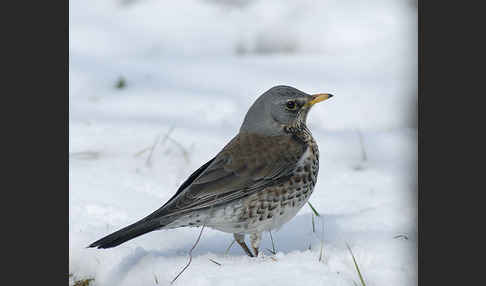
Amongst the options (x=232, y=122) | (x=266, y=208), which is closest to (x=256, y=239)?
(x=266, y=208)

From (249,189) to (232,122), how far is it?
8.97 feet

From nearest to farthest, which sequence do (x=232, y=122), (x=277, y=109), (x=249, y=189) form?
(x=249, y=189), (x=277, y=109), (x=232, y=122)

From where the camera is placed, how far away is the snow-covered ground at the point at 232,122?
414 cm

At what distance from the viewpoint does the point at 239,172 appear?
13.8ft

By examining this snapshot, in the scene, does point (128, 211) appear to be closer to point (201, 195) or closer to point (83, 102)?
point (201, 195)

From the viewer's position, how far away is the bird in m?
4.05

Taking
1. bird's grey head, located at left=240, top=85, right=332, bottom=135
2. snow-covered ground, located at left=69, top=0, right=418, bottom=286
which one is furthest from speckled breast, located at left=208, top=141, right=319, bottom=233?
bird's grey head, located at left=240, top=85, right=332, bottom=135

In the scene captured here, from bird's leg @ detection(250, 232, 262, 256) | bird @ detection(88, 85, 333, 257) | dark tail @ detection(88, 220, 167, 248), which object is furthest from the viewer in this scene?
bird's leg @ detection(250, 232, 262, 256)

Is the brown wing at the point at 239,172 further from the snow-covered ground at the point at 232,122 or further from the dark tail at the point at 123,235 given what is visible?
the snow-covered ground at the point at 232,122

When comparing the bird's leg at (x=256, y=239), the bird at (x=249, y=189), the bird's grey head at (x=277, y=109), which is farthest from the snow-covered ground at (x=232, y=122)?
the bird's grey head at (x=277, y=109)

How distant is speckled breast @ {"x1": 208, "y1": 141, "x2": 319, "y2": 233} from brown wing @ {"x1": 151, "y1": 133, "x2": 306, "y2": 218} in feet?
0.17

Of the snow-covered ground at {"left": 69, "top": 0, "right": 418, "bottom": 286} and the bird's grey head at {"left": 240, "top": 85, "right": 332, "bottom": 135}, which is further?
the bird's grey head at {"left": 240, "top": 85, "right": 332, "bottom": 135}

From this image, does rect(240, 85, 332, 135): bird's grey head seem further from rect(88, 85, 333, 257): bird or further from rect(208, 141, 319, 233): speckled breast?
rect(208, 141, 319, 233): speckled breast

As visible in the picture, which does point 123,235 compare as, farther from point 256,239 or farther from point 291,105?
point 291,105
